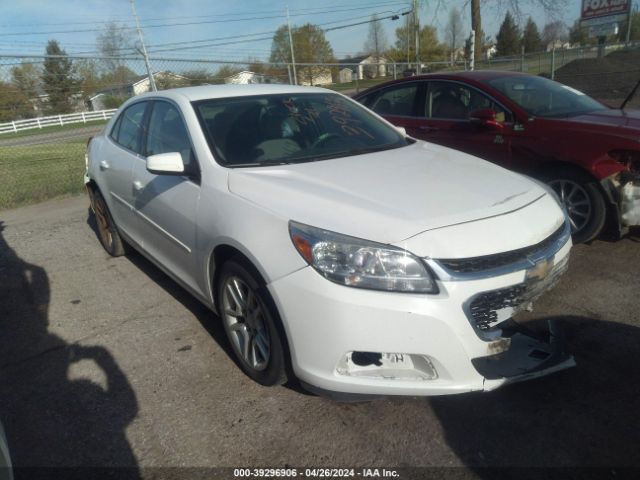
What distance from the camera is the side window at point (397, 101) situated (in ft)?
19.0

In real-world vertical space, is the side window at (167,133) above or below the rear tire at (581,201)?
above

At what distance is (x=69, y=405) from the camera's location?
2715 mm

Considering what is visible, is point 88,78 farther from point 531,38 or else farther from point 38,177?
point 531,38

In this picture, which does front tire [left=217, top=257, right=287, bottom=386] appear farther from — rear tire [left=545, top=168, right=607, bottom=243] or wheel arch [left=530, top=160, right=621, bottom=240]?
wheel arch [left=530, top=160, right=621, bottom=240]

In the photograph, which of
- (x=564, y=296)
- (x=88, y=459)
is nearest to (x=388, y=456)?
(x=88, y=459)

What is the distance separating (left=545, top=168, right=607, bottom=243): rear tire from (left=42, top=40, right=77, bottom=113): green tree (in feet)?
30.2

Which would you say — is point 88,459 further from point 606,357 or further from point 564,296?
point 564,296

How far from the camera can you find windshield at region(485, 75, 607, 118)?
4867mm

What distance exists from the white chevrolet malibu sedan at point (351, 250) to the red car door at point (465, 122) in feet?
5.53

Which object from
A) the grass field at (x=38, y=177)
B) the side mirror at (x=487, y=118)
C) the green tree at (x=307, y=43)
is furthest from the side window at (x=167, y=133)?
the green tree at (x=307, y=43)

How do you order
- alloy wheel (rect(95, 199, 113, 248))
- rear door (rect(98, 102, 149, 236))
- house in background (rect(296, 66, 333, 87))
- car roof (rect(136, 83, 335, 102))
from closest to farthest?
car roof (rect(136, 83, 335, 102)) → rear door (rect(98, 102, 149, 236)) → alloy wheel (rect(95, 199, 113, 248)) → house in background (rect(296, 66, 333, 87))

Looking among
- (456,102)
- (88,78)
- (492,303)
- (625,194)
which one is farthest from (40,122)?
(492,303)

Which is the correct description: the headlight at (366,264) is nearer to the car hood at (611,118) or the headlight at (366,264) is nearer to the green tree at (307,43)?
the car hood at (611,118)

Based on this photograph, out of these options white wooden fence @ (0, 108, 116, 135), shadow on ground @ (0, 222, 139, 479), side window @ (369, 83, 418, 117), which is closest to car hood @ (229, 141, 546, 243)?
shadow on ground @ (0, 222, 139, 479)
